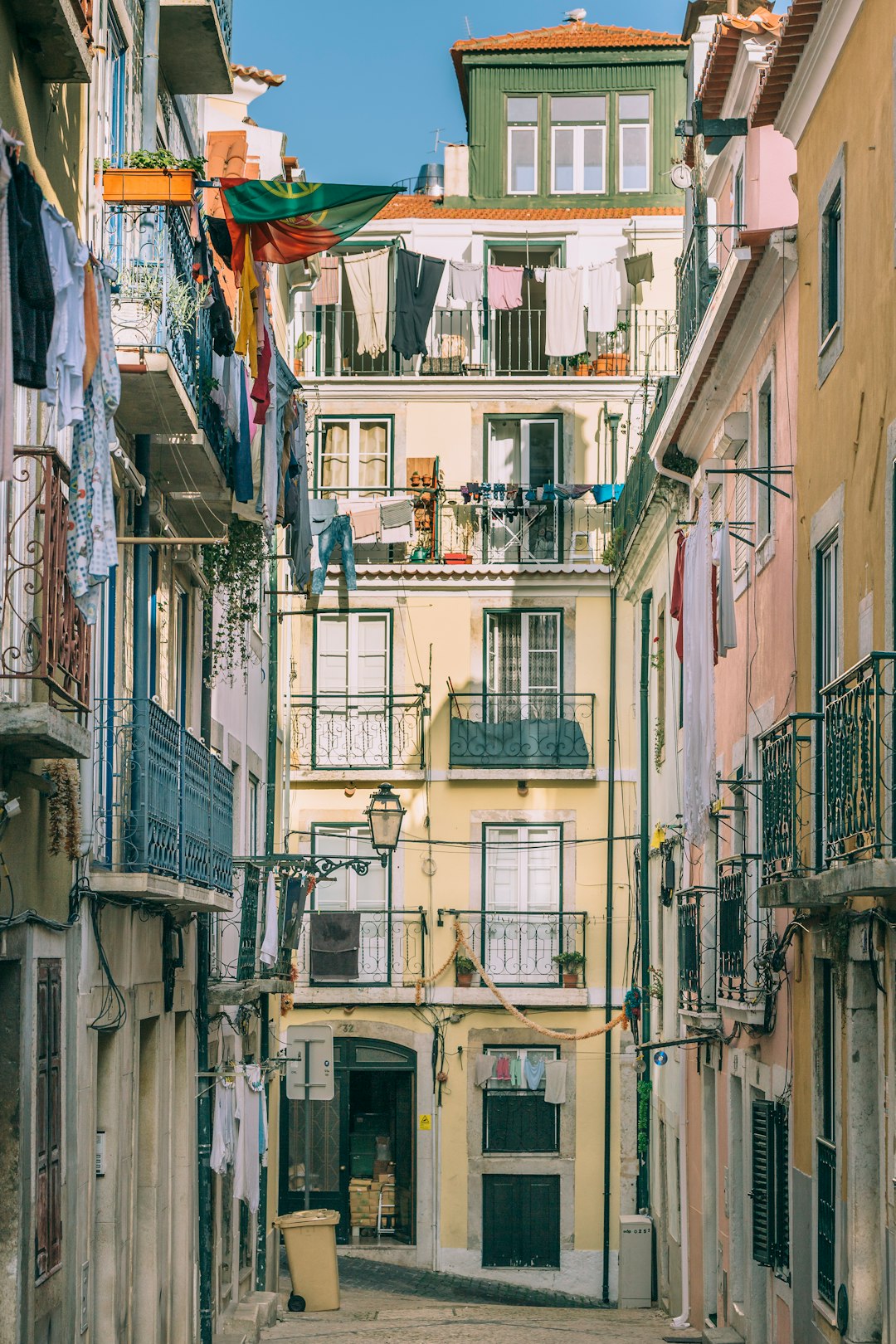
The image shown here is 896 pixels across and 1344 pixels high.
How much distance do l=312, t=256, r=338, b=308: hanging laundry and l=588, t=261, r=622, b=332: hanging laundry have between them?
399 cm

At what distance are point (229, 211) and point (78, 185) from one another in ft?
7.54

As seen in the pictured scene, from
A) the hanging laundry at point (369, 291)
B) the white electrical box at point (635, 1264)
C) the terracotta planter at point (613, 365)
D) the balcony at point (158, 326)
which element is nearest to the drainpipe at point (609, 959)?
the terracotta planter at point (613, 365)

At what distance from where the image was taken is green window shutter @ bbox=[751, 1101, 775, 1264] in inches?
603

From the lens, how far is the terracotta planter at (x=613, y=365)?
31.6 meters

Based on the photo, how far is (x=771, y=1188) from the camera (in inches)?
602

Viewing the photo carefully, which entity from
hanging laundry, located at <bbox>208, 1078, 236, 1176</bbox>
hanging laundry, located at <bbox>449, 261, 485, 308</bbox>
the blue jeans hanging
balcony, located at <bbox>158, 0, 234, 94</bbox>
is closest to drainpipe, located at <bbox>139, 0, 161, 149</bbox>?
balcony, located at <bbox>158, 0, 234, 94</bbox>

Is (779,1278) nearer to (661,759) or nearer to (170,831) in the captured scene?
(170,831)

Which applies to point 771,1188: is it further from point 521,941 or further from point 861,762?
point 521,941

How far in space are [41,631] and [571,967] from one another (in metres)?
20.6

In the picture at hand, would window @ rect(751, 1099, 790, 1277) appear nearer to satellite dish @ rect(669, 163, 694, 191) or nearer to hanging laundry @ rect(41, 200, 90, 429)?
hanging laundry @ rect(41, 200, 90, 429)

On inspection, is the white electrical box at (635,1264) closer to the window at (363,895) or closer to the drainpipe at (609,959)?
the drainpipe at (609,959)

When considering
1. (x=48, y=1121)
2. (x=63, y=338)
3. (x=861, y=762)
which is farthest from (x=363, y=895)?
(x=63, y=338)

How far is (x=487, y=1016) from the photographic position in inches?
1177

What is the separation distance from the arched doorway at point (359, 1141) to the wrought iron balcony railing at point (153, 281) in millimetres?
17358
